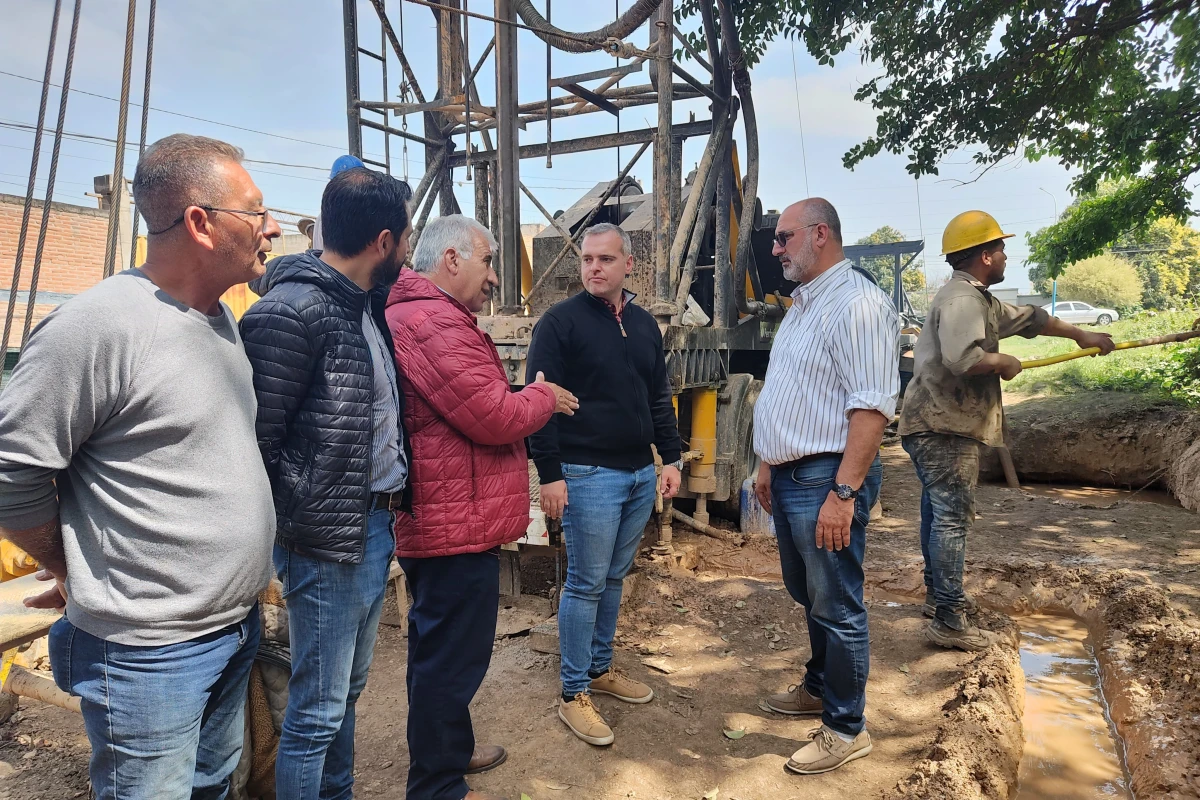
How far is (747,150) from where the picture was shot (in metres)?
6.04

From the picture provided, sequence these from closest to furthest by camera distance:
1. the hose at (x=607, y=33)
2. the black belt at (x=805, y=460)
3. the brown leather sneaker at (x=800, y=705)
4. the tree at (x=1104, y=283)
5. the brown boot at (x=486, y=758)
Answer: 1. the black belt at (x=805, y=460)
2. the brown boot at (x=486, y=758)
3. the brown leather sneaker at (x=800, y=705)
4. the hose at (x=607, y=33)
5. the tree at (x=1104, y=283)

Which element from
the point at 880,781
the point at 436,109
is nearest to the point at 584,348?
the point at 880,781

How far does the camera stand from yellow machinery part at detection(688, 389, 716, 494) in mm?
5664

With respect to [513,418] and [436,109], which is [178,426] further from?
[436,109]

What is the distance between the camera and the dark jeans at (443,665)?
2170 millimetres

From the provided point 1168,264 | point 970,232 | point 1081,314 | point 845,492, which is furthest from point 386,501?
point 1168,264

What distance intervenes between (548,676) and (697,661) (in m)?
0.79

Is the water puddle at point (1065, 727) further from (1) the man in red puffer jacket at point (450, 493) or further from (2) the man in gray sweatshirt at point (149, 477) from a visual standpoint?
(2) the man in gray sweatshirt at point (149, 477)

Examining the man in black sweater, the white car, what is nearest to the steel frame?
the man in black sweater

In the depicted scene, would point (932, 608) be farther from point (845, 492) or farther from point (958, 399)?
point (845, 492)

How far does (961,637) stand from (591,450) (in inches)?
86.3

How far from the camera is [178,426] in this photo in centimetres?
138

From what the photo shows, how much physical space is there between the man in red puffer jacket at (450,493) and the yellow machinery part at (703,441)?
3531mm

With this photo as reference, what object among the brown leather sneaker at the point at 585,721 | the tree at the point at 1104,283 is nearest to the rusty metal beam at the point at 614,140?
the brown leather sneaker at the point at 585,721
